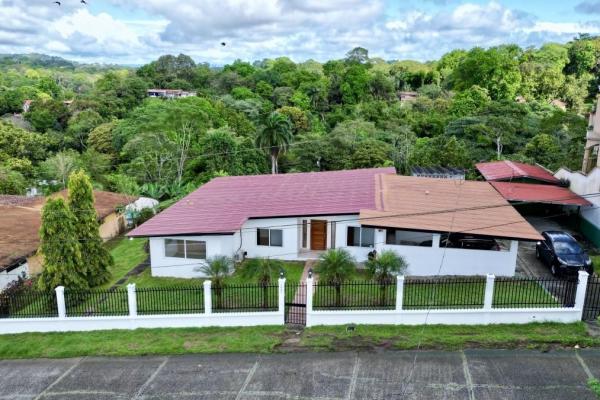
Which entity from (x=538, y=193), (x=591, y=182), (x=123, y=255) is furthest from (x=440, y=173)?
(x=123, y=255)

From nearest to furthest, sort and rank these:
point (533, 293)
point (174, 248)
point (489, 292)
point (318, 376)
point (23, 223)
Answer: point (318, 376), point (489, 292), point (533, 293), point (174, 248), point (23, 223)

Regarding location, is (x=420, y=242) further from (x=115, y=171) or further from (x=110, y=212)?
(x=115, y=171)

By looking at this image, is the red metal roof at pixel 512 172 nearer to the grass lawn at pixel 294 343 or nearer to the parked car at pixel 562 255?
the parked car at pixel 562 255

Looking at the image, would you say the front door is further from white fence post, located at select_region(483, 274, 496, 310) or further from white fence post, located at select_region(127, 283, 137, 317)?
white fence post, located at select_region(127, 283, 137, 317)

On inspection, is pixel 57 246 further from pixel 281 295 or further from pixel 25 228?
pixel 281 295

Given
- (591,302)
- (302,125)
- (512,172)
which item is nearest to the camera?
(591,302)

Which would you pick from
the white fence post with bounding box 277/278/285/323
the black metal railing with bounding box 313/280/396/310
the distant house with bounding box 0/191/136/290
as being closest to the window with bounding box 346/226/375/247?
the black metal railing with bounding box 313/280/396/310

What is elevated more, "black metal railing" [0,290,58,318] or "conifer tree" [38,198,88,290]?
"conifer tree" [38,198,88,290]
